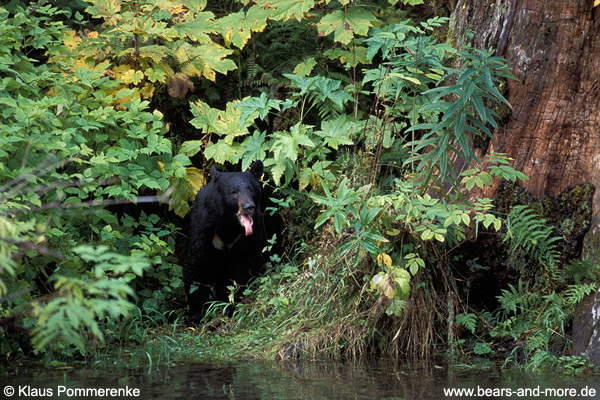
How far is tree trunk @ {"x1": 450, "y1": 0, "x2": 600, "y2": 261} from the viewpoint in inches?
222

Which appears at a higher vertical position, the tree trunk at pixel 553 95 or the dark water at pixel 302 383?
the tree trunk at pixel 553 95

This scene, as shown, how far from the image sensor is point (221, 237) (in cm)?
744

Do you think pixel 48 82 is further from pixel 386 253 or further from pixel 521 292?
pixel 521 292

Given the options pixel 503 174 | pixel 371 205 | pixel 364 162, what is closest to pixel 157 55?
pixel 364 162

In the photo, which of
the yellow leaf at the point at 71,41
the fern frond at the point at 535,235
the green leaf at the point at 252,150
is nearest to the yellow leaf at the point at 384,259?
the fern frond at the point at 535,235

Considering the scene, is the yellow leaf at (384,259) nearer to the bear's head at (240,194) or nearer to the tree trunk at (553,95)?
the tree trunk at (553,95)

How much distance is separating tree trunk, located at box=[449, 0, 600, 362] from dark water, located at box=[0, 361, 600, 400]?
1431 mm

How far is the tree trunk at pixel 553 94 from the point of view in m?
5.63

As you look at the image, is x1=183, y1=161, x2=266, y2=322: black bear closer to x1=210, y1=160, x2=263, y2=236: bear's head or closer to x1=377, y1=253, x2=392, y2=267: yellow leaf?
x1=210, y1=160, x2=263, y2=236: bear's head

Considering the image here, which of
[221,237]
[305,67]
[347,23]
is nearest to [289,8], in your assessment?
[347,23]

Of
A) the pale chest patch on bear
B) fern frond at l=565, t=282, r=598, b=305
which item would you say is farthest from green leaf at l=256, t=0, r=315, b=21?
fern frond at l=565, t=282, r=598, b=305

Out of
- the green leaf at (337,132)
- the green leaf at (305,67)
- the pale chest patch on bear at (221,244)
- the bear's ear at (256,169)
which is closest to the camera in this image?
the green leaf at (337,132)

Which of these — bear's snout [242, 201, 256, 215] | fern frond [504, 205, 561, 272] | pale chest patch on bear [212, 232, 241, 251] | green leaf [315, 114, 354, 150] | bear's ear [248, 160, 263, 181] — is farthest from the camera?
pale chest patch on bear [212, 232, 241, 251]

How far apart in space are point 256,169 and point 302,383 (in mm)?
3100
